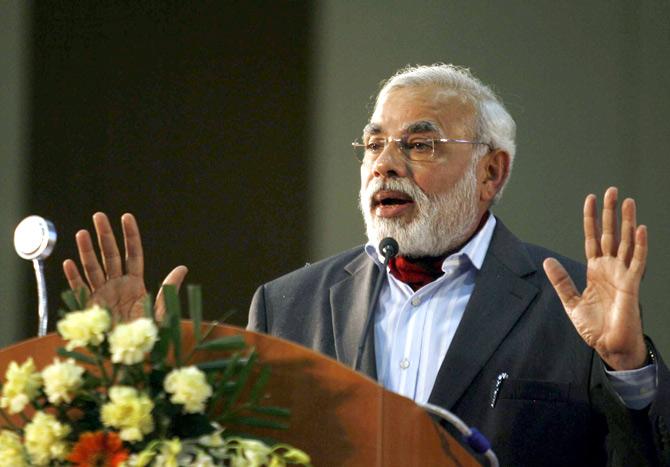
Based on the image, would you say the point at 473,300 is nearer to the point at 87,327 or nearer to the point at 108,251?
the point at 108,251

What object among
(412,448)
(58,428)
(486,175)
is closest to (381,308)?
(486,175)

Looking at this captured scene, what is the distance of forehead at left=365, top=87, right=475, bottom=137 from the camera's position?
8.62 ft

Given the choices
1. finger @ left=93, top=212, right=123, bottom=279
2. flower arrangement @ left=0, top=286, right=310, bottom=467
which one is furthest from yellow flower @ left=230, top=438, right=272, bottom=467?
finger @ left=93, top=212, right=123, bottom=279

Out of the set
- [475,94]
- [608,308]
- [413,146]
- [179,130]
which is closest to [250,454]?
[608,308]

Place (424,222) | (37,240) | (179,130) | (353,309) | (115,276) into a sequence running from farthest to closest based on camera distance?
(179,130) < (424,222) < (353,309) < (115,276) < (37,240)

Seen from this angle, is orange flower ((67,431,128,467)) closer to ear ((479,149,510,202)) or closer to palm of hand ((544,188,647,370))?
palm of hand ((544,188,647,370))

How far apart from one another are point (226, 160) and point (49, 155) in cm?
67

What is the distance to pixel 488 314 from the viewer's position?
7.54 ft

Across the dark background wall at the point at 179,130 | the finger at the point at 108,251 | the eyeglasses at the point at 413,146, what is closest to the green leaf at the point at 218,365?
the finger at the point at 108,251

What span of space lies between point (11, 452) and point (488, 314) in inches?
49.4

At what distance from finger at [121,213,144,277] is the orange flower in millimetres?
712

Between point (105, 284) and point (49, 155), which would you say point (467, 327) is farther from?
point (49, 155)

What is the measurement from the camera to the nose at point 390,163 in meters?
2.57

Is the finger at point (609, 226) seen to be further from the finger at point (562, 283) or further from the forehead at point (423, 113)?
the forehead at point (423, 113)
